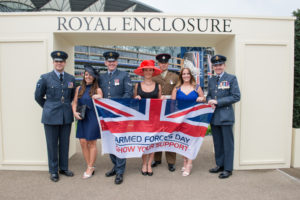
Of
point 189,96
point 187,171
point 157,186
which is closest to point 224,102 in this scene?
point 189,96

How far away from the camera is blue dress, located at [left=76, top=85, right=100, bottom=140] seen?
327 cm

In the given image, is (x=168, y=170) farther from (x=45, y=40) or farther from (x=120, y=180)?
(x=45, y=40)

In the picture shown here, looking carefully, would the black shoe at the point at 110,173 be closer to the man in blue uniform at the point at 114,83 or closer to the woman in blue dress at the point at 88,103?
the man in blue uniform at the point at 114,83

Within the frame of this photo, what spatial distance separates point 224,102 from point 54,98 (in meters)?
2.80

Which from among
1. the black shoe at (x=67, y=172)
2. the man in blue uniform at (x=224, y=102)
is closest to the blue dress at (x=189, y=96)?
the man in blue uniform at (x=224, y=102)

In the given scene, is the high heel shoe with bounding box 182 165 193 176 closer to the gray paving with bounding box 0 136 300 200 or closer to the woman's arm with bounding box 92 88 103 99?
the gray paving with bounding box 0 136 300 200

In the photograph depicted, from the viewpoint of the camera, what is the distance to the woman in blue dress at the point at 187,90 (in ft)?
11.4

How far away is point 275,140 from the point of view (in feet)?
12.5

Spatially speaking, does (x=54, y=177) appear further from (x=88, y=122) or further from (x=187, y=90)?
(x=187, y=90)

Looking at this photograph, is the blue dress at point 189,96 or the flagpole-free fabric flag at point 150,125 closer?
the flagpole-free fabric flag at point 150,125

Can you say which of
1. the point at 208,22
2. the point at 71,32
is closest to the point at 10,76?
the point at 71,32

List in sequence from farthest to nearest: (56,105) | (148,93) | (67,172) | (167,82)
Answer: (167,82) < (67,172) < (148,93) < (56,105)

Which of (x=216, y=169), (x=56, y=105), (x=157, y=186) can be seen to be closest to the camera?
(x=157, y=186)

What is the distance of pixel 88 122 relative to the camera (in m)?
3.30
